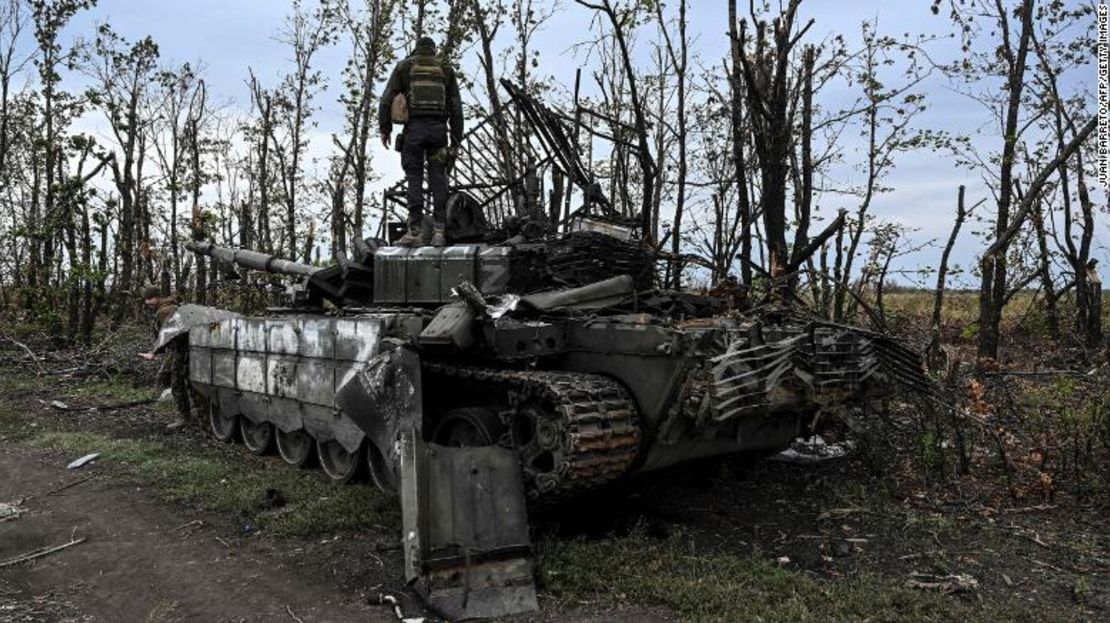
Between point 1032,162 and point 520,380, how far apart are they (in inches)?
601

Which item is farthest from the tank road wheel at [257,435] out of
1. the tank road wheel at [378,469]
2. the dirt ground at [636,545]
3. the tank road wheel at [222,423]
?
the tank road wheel at [378,469]

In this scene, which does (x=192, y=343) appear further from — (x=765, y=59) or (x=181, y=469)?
(x=765, y=59)

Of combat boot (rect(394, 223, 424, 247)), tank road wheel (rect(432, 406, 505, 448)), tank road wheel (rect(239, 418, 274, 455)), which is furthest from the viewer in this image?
tank road wheel (rect(239, 418, 274, 455))

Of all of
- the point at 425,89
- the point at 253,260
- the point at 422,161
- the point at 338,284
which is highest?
the point at 425,89

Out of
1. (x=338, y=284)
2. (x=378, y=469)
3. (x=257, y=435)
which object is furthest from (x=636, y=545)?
(x=257, y=435)

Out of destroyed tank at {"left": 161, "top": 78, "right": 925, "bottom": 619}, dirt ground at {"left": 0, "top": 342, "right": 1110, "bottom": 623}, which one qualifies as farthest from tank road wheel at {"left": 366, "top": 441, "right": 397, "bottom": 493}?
dirt ground at {"left": 0, "top": 342, "right": 1110, "bottom": 623}

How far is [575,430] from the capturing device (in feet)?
19.6

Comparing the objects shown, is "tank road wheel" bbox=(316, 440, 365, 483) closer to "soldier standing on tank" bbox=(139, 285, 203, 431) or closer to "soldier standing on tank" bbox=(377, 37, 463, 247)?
"soldier standing on tank" bbox=(377, 37, 463, 247)

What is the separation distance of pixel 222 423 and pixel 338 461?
307 centimetres

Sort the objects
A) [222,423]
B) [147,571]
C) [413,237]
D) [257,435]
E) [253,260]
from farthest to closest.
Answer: [253,260] → [222,423] → [257,435] → [413,237] → [147,571]

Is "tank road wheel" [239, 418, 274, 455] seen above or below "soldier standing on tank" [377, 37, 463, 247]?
below

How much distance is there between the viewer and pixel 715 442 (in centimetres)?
707

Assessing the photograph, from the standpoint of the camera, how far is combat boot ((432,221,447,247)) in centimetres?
898

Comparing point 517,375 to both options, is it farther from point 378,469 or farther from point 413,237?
point 413,237
